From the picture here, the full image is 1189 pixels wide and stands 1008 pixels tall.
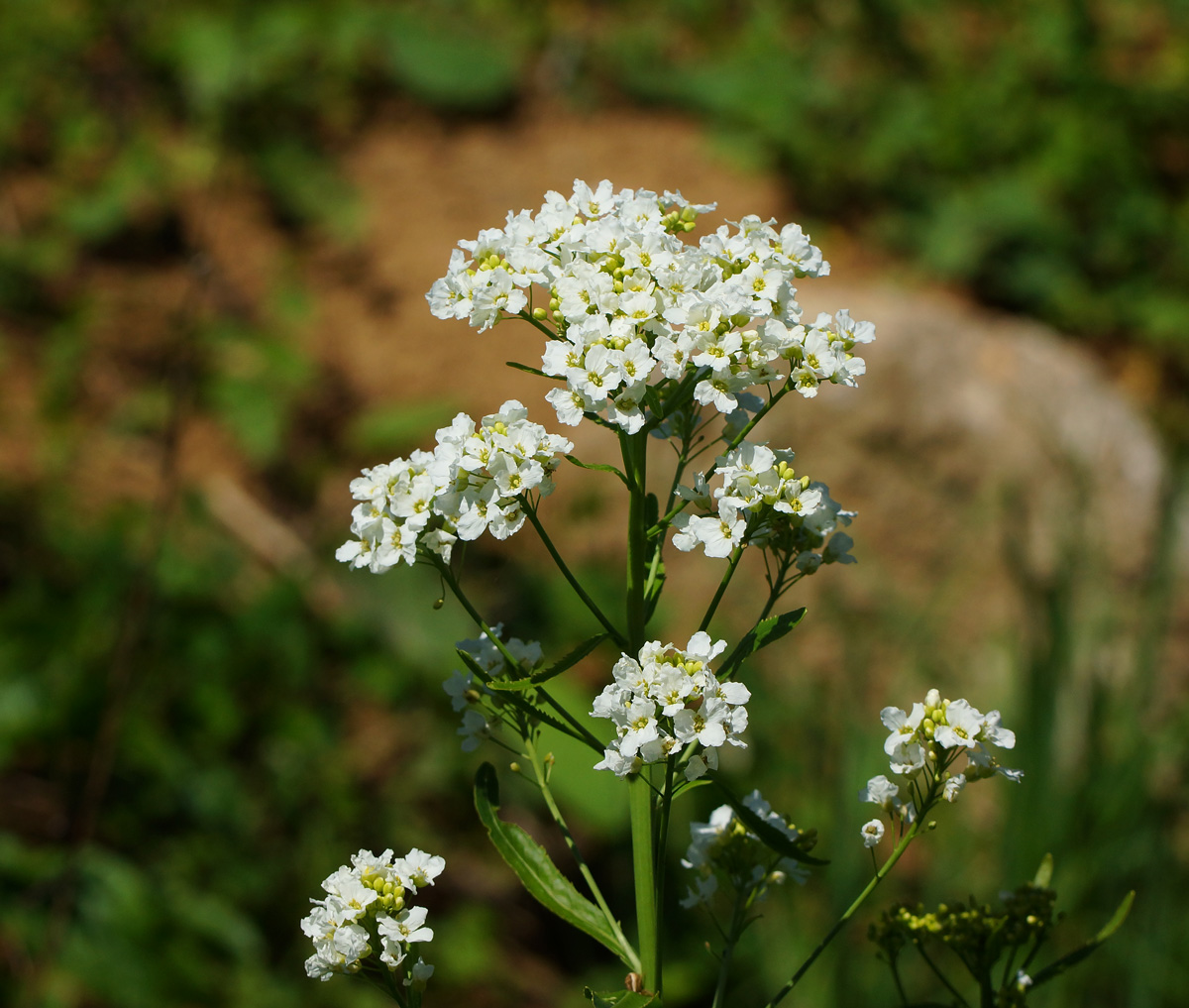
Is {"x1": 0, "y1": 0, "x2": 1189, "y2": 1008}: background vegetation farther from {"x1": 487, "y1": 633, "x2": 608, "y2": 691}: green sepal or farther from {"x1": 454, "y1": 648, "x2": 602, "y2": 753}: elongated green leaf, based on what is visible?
{"x1": 487, "y1": 633, "x2": 608, "y2": 691}: green sepal

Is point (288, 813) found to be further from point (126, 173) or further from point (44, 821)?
point (126, 173)

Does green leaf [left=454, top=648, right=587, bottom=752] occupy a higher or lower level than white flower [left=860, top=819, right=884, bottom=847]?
higher

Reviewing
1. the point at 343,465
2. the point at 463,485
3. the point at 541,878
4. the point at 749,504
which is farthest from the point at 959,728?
the point at 343,465

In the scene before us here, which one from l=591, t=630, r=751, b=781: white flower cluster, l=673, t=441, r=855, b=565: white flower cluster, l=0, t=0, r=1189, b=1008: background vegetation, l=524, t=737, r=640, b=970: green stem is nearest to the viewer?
l=591, t=630, r=751, b=781: white flower cluster

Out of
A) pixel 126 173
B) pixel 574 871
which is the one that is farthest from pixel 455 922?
pixel 126 173

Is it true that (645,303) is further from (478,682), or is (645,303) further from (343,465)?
(343,465)

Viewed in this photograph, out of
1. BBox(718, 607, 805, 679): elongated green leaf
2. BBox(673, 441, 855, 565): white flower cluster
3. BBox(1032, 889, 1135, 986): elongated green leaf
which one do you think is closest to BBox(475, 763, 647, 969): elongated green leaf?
BBox(718, 607, 805, 679): elongated green leaf
